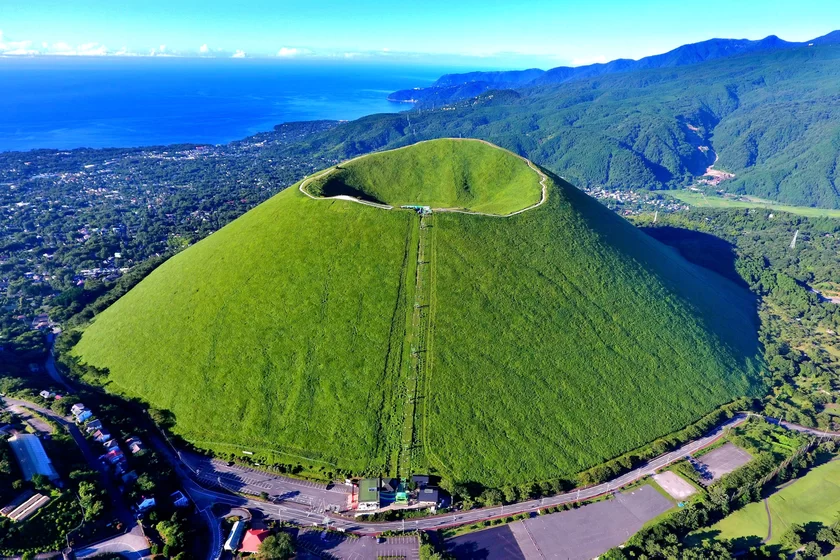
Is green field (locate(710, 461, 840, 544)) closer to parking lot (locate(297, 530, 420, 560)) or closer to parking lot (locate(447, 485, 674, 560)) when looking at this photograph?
parking lot (locate(447, 485, 674, 560))

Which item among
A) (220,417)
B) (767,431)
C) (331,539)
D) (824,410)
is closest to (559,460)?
(331,539)

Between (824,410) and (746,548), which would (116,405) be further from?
(824,410)

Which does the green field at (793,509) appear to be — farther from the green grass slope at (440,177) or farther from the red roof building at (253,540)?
the green grass slope at (440,177)

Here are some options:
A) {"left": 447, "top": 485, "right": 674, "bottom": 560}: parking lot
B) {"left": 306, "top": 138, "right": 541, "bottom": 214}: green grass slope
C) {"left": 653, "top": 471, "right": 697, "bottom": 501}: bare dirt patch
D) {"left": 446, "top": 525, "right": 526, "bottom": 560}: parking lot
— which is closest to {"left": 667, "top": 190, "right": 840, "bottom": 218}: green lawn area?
{"left": 306, "top": 138, "right": 541, "bottom": 214}: green grass slope

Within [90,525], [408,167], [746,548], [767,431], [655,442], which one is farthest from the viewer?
[408,167]

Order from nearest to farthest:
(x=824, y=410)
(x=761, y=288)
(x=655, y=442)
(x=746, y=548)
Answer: (x=746, y=548), (x=655, y=442), (x=824, y=410), (x=761, y=288)
